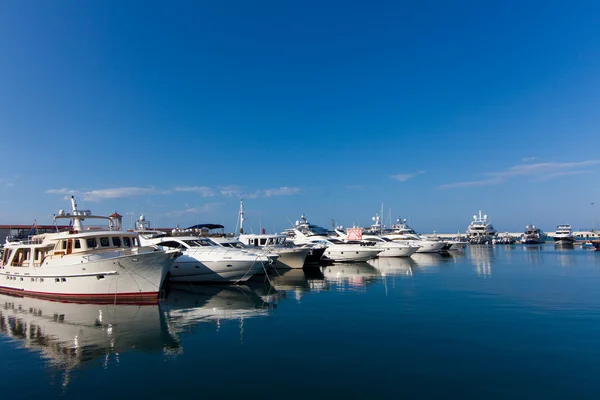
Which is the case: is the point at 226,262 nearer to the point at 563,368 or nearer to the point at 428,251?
the point at 563,368

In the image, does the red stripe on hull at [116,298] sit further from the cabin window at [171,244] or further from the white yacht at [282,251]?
the white yacht at [282,251]

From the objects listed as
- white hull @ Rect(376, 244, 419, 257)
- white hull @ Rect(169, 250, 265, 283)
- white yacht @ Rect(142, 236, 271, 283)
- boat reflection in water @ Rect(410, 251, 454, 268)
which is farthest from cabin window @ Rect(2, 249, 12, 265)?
white hull @ Rect(376, 244, 419, 257)

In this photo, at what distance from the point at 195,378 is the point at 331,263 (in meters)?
36.0

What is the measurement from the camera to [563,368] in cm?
1005

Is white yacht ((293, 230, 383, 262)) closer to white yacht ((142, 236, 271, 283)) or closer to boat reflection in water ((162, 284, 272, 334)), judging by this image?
white yacht ((142, 236, 271, 283))

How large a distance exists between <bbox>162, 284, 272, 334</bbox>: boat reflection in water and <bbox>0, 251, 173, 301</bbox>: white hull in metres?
1.68

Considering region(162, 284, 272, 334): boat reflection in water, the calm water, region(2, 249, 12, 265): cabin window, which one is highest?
region(2, 249, 12, 265): cabin window

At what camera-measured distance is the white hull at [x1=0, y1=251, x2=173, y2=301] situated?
18750 millimetres

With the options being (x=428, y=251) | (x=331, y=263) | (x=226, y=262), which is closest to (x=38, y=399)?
(x=226, y=262)

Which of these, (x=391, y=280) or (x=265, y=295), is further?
(x=391, y=280)

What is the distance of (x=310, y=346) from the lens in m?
12.1

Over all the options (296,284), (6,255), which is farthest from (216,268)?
(6,255)

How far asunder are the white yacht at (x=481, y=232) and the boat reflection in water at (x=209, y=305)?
320 feet

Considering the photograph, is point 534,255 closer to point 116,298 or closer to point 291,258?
point 291,258
